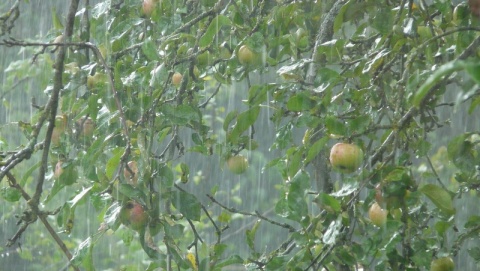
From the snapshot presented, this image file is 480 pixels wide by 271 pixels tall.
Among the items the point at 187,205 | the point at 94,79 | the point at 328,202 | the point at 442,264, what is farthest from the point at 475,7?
the point at 94,79

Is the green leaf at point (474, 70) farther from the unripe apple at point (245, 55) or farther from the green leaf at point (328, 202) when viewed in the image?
the unripe apple at point (245, 55)

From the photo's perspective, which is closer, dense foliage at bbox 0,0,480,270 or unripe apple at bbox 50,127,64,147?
dense foliage at bbox 0,0,480,270

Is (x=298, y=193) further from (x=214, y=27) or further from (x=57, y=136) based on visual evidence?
(x=57, y=136)

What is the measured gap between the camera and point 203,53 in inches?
68.7

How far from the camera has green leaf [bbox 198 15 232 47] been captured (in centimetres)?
151

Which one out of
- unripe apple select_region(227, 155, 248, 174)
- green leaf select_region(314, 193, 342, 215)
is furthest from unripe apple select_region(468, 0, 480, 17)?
unripe apple select_region(227, 155, 248, 174)

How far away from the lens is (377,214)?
5.02 feet

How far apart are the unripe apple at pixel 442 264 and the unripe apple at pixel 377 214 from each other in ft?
0.43

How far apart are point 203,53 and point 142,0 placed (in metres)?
0.17

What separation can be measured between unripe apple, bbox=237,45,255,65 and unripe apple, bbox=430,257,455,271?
0.51 meters

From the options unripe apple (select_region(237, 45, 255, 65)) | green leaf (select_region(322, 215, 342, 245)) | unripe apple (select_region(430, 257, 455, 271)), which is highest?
unripe apple (select_region(237, 45, 255, 65))

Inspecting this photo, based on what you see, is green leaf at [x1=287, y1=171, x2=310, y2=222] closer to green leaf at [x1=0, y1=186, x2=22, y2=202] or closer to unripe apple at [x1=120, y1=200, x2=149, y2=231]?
unripe apple at [x1=120, y1=200, x2=149, y2=231]

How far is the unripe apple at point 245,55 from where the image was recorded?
166 cm

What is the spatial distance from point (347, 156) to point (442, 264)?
0.96 feet
